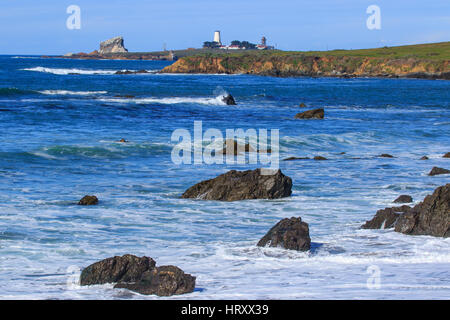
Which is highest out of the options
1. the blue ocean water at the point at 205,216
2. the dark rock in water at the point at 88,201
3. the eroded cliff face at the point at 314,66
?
the eroded cliff face at the point at 314,66

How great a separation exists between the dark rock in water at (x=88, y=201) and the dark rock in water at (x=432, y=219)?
22.0 ft

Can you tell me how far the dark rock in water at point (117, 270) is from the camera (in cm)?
871

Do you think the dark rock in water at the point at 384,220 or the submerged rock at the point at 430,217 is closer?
the submerged rock at the point at 430,217

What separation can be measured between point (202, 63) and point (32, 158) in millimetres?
133712

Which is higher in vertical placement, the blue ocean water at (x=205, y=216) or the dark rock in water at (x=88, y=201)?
the dark rock in water at (x=88, y=201)

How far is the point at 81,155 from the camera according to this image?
2331 cm

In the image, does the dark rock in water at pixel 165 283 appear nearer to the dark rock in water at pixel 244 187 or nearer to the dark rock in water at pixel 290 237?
the dark rock in water at pixel 290 237

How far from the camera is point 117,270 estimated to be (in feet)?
28.7

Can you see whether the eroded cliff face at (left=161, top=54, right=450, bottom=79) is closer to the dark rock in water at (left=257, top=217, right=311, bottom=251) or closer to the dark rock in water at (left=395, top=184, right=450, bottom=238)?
the dark rock in water at (left=395, top=184, right=450, bottom=238)

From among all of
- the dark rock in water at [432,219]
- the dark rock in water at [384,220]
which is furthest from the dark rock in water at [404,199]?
the dark rock in water at [432,219]

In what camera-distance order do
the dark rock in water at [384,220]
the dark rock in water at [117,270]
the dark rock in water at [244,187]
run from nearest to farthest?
the dark rock in water at [117,270] → the dark rock in water at [384,220] → the dark rock in water at [244,187]

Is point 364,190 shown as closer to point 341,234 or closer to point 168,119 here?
point 341,234

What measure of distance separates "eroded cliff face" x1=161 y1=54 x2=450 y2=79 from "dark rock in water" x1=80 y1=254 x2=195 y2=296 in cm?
11291
